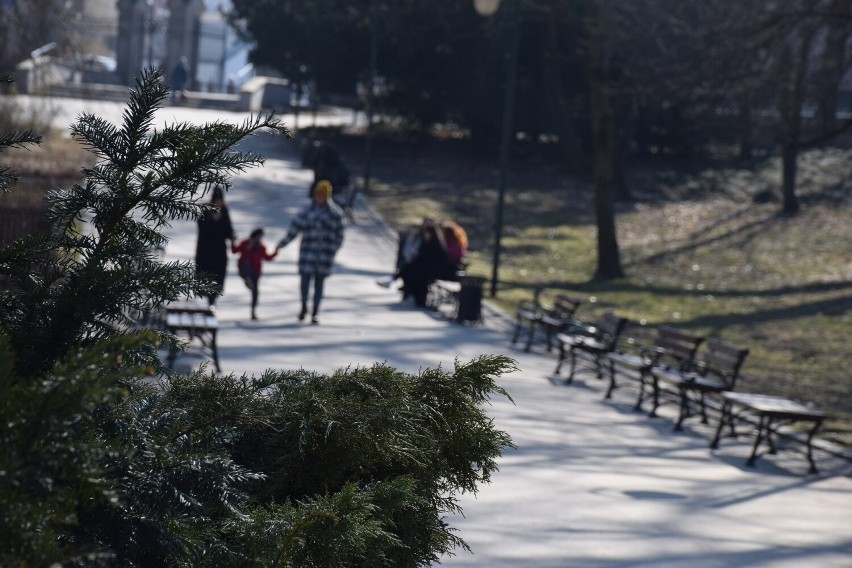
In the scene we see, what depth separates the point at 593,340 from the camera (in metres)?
14.3

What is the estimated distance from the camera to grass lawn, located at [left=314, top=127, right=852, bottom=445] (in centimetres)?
1755

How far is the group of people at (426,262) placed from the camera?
709 inches

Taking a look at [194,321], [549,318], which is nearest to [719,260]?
[549,318]

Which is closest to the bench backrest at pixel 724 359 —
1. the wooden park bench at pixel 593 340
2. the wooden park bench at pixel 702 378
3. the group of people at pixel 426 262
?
the wooden park bench at pixel 702 378

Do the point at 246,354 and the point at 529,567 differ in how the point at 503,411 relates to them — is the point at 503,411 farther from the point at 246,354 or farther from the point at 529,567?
the point at 529,567

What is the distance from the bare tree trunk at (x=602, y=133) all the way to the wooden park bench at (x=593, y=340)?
832 cm

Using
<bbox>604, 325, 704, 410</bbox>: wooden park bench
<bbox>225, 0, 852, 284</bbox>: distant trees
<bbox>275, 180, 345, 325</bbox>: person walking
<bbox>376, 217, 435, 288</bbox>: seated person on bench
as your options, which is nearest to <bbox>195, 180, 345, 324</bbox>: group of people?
<bbox>275, 180, 345, 325</bbox>: person walking

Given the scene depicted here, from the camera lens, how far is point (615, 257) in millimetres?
23578

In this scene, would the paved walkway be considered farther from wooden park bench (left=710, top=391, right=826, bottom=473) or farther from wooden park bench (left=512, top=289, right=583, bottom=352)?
wooden park bench (left=512, top=289, right=583, bottom=352)

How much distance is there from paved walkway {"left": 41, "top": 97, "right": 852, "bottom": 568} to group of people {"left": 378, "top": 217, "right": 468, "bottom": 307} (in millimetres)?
558

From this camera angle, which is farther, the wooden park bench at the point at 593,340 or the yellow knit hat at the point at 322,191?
the yellow knit hat at the point at 322,191

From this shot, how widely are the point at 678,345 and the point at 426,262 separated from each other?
6021 millimetres

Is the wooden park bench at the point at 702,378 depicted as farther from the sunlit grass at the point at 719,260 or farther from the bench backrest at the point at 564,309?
the bench backrest at the point at 564,309

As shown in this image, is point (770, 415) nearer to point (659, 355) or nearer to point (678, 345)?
point (659, 355)
